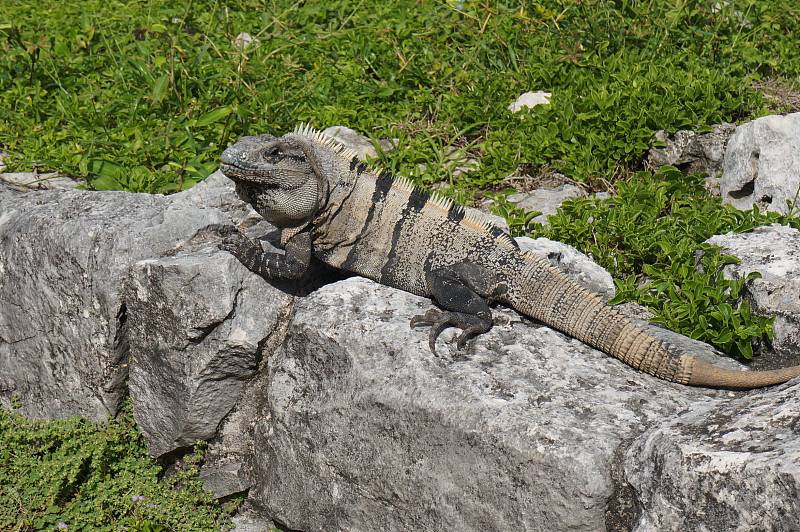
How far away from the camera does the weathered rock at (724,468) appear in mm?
2506

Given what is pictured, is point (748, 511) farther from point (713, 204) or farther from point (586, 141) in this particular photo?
point (586, 141)

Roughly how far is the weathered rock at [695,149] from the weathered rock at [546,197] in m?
0.65

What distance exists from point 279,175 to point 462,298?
1.16 m

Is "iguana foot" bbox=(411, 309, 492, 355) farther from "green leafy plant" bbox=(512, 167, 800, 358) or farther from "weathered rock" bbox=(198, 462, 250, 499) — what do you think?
"weathered rock" bbox=(198, 462, 250, 499)

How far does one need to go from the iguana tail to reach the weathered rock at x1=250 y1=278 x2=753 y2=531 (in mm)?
63

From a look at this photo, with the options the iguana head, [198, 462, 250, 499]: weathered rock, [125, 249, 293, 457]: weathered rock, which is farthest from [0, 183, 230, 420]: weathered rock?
[198, 462, 250, 499]: weathered rock

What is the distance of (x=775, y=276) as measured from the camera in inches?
147

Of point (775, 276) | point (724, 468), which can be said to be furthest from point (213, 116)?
point (724, 468)

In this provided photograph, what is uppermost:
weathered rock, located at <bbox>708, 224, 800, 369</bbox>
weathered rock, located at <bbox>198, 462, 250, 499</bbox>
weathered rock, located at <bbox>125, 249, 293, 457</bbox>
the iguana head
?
weathered rock, located at <bbox>708, 224, 800, 369</bbox>

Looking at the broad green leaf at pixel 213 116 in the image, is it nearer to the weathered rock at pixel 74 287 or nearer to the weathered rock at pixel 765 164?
the weathered rock at pixel 74 287

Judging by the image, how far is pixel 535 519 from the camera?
10.1 ft

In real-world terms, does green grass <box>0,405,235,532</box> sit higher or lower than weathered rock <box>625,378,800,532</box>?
lower

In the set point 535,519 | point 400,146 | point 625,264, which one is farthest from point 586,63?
point 535,519

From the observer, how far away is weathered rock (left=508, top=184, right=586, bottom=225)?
5254 millimetres
